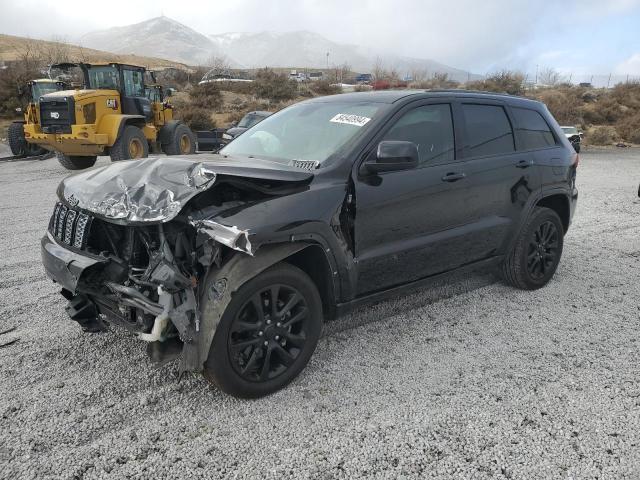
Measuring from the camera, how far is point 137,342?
3.59 m

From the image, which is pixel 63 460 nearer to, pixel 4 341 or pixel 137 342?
pixel 137 342

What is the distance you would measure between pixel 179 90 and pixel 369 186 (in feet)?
115

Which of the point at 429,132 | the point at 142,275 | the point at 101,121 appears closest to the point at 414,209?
the point at 429,132

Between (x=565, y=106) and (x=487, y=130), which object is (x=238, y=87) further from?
(x=487, y=130)

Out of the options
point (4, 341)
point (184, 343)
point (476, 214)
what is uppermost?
point (476, 214)

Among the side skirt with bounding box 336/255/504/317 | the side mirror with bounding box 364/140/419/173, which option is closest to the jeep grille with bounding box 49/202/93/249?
the side skirt with bounding box 336/255/504/317

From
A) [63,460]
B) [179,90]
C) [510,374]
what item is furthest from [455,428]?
[179,90]

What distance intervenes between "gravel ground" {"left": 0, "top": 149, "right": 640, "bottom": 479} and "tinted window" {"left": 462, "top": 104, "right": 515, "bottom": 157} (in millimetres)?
1362

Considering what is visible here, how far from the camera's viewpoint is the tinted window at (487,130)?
4121 millimetres

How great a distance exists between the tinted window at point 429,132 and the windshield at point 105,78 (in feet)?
38.0

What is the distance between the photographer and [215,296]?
8.91 feet

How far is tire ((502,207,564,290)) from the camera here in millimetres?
4613

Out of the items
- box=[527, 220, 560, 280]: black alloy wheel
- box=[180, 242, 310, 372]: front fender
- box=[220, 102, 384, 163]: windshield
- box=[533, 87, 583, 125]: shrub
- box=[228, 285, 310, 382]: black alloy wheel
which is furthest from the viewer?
box=[533, 87, 583, 125]: shrub

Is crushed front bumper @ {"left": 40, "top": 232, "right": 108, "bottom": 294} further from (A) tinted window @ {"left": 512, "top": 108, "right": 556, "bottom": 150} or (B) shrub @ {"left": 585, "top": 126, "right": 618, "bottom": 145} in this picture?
(B) shrub @ {"left": 585, "top": 126, "right": 618, "bottom": 145}
